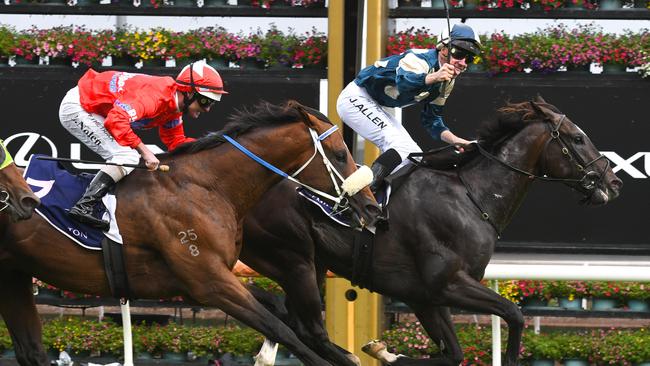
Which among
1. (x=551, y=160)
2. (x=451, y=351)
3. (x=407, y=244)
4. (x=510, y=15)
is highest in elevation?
(x=510, y=15)

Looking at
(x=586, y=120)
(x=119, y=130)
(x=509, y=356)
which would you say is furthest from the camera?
(x=586, y=120)

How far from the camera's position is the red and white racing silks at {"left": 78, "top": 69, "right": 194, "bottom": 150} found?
5.34 m

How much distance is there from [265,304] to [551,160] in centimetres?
152

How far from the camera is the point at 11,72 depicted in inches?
287

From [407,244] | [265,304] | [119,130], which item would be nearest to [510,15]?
[407,244]

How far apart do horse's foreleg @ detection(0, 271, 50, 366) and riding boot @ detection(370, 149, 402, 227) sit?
1604mm

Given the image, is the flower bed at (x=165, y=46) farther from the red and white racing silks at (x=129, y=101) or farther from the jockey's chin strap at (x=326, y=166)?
the jockey's chin strap at (x=326, y=166)

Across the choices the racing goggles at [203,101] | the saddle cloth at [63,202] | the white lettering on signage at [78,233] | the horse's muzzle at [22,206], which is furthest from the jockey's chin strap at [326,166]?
the horse's muzzle at [22,206]

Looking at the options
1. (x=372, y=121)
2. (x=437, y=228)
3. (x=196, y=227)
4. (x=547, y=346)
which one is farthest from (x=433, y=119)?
(x=196, y=227)

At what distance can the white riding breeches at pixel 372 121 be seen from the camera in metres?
6.34

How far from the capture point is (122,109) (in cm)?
536

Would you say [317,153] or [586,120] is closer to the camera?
[317,153]

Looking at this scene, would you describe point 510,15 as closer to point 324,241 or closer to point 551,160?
point 551,160

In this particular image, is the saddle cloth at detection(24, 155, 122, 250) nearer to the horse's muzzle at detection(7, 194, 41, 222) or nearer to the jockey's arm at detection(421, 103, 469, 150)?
the horse's muzzle at detection(7, 194, 41, 222)
